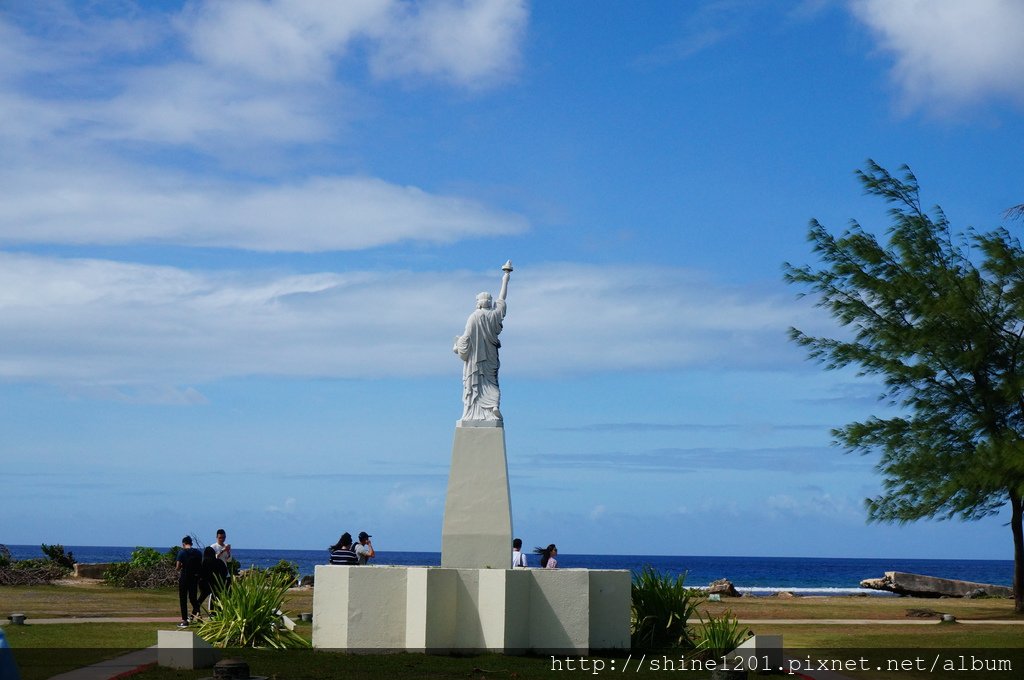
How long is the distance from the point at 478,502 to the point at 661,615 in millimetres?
3211

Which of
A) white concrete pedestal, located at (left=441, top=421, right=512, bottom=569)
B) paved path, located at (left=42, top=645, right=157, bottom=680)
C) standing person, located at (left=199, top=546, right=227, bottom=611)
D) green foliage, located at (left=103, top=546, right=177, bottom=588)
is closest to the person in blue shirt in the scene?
paved path, located at (left=42, top=645, right=157, bottom=680)

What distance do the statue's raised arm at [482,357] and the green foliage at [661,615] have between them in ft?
11.3

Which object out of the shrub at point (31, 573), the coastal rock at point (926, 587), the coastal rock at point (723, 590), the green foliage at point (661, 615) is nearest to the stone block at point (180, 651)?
the green foliage at point (661, 615)

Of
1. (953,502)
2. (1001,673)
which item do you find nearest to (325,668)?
(1001,673)

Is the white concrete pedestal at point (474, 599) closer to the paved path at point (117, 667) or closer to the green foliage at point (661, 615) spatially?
the green foliage at point (661, 615)

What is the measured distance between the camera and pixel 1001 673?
43.8 ft

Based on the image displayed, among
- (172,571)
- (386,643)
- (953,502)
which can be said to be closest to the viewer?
(386,643)

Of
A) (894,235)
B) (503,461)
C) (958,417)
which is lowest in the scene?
(503,461)

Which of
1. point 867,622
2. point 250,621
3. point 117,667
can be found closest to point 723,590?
point 867,622

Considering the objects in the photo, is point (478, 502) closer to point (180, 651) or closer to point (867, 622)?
point (180, 651)

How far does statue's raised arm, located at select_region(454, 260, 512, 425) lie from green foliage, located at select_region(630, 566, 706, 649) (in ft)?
11.3

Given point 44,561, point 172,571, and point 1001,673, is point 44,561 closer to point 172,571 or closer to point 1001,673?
point 172,571

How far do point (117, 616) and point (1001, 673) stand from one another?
14.2 m

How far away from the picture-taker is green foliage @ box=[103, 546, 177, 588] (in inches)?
1148
